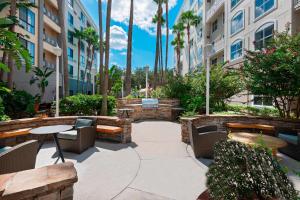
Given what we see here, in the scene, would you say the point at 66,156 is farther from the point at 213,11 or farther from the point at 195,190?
the point at 213,11

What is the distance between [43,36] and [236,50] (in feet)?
70.6

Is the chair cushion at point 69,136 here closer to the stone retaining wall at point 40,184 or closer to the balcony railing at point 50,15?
the stone retaining wall at point 40,184

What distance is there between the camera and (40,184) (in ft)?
5.24

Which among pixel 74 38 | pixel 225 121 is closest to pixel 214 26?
pixel 225 121

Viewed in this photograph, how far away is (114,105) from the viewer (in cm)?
1245

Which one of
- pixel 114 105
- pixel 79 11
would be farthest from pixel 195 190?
pixel 79 11

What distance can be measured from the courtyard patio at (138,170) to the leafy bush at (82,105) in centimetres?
424

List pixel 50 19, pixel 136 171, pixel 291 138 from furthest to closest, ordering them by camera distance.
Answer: pixel 50 19 → pixel 291 138 → pixel 136 171

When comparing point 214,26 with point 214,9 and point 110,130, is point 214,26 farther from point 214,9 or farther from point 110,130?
point 110,130

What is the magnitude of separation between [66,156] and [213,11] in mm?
23453

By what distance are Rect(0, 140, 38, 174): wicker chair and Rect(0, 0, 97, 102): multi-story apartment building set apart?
12.1 m

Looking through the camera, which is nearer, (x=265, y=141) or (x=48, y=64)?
(x=265, y=141)

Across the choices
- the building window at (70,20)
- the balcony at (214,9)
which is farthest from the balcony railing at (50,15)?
the balcony at (214,9)

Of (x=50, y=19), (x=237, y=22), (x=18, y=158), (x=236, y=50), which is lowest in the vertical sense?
(x=18, y=158)
